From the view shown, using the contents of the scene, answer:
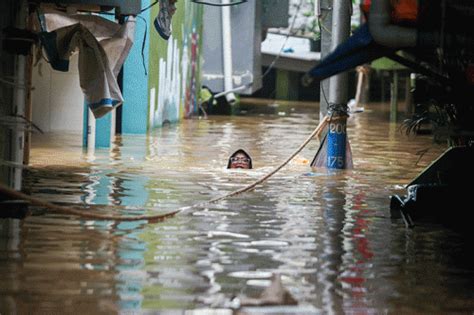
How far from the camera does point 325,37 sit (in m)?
21.3

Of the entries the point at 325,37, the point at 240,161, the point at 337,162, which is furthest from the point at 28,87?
the point at 325,37

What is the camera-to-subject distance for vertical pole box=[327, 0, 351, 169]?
63.6ft

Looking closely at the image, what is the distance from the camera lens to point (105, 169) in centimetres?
1777

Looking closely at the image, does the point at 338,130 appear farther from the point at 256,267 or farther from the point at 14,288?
the point at 14,288

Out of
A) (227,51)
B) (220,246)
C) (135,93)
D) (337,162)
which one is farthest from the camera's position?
(227,51)

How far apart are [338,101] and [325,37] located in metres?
2.02

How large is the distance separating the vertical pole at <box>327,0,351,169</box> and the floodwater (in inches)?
23.7

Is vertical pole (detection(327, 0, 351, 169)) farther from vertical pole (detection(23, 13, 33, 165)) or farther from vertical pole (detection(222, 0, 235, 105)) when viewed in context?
vertical pole (detection(222, 0, 235, 105))

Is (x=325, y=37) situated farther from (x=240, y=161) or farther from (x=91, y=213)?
(x=91, y=213)

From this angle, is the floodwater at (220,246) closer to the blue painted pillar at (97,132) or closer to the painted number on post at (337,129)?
the painted number on post at (337,129)

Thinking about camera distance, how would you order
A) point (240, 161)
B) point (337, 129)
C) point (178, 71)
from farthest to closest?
point (178, 71)
point (337, 129)
point (240, 161)

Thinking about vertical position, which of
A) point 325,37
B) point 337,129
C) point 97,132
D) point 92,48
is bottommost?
point 97,132

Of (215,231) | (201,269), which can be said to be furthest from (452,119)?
(201,269)

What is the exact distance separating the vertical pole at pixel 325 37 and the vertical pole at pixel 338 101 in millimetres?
1182
